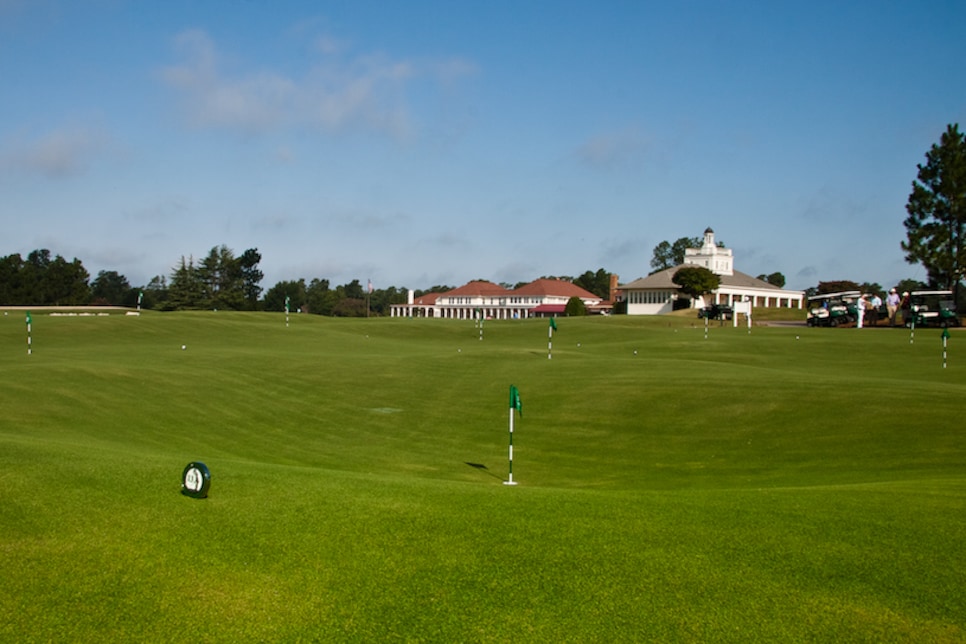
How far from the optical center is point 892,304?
59375mm

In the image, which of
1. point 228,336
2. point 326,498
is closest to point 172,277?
point 228,336

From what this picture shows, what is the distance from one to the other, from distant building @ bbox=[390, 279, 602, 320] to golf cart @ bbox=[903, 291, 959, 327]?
95973 mm

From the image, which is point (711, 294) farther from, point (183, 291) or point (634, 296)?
point (183, 291)

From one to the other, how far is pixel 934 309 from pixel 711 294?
52.6m

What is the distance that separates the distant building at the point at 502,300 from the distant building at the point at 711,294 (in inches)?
1202

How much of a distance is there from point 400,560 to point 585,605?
1.88 metres

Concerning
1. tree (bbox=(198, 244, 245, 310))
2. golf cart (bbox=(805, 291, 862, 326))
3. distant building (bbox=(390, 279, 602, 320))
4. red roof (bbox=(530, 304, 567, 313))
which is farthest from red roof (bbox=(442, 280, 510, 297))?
golf cart (bbox=(805, 291, 862, 326))

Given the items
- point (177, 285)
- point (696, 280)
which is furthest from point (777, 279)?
point (177, 285)

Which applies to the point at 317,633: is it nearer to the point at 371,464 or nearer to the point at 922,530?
the point at 922,530

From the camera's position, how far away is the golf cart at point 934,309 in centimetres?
5612

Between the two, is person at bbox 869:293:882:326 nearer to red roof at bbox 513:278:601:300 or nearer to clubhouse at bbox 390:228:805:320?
clubhouse at bbox 390:228:805:320

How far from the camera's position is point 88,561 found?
24.7 feet

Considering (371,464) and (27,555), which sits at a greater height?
(27,555)

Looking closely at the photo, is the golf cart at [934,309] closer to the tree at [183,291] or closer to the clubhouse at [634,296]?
the clubhouse at [634,296]
